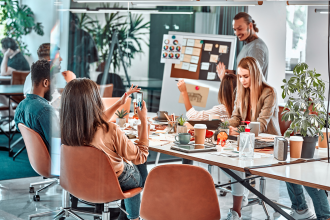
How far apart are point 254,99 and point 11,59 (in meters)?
3.24

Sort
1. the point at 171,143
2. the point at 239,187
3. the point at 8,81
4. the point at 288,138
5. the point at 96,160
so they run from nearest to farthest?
1. the point at 96,160
2. the point at 288,138
3. the point at 171,143
4. the point at 239,187
5. the point at 8,81

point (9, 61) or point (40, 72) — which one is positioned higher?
point (9, 61)

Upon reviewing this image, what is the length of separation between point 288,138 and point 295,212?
3.08ft

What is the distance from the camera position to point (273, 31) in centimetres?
480

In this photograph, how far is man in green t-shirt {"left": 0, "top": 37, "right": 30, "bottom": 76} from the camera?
4.72 meters

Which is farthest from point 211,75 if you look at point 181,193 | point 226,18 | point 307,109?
point 181,193

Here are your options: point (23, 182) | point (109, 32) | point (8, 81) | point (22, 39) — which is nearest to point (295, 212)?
point (23, 182)

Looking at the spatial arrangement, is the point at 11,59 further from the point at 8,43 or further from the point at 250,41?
the point at 250,41

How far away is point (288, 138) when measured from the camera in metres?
2.08

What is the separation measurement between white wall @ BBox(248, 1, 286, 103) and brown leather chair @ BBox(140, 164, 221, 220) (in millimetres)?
3423

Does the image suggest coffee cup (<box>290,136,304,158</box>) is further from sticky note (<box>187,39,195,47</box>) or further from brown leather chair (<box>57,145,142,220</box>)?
sticky note (<box>187,39,195,47</box>)

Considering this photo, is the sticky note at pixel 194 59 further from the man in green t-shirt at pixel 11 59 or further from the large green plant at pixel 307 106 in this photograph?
the large green plant at pixel 307 106

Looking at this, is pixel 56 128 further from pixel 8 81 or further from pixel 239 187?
pixel 8 81

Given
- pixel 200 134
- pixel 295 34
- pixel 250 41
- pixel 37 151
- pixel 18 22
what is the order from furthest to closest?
pixel 295 34 → pixel 18 22 → pixel 250 41 → pixel 37 151 → pixel 200 134
